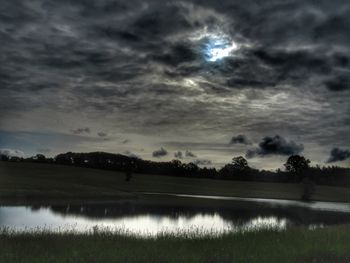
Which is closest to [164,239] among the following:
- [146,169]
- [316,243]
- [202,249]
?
[202,249]

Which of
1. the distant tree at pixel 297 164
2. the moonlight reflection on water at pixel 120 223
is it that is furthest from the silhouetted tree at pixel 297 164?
the moonlight reflection on water at pixel 120 223

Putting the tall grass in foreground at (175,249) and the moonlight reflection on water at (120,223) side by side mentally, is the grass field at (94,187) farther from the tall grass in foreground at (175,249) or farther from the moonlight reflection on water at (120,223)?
the tall grass in foreground at (175,249)

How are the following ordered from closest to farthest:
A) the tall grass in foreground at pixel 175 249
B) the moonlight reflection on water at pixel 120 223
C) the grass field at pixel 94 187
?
the tall grass in foreground at pixel 175 249
the moonlight reflection on water at pixel 120 223
the grass field at pixel 94 187

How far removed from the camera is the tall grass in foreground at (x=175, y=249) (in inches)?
659

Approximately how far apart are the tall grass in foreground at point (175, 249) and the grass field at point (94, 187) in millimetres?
40941

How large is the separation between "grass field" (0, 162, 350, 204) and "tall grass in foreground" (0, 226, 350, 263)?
40941 millimetres

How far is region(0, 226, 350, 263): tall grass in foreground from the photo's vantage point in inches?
659

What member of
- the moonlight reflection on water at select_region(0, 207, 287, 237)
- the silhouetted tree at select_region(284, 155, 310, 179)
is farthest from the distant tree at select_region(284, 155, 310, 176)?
the moonlight reflection on water at select_region(0, 207, 287, 237)

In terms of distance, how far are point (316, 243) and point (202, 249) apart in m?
6.20

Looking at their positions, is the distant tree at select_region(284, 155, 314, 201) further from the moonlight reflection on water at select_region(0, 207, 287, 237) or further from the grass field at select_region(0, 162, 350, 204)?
the moonlight reflection on water at select_region(0, 207, 287, 237)

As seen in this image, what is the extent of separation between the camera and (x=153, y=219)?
155ft

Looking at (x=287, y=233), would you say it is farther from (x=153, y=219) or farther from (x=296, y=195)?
(x=296, y=195)

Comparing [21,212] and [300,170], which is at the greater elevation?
[300,170]

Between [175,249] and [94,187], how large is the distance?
72324mm
